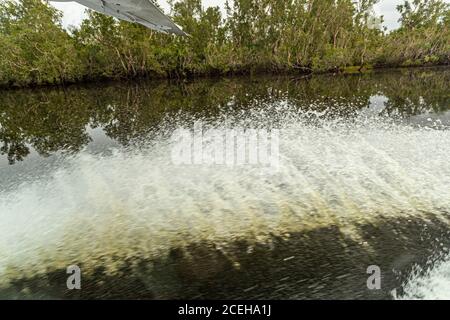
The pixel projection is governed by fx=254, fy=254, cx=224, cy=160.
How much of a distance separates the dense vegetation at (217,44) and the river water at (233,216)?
29955 millimetres

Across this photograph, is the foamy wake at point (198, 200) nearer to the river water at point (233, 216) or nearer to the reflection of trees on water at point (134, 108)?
the river water at point (233, 216)

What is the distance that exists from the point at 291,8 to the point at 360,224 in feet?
161

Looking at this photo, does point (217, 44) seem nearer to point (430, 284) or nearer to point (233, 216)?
point (233, 216)

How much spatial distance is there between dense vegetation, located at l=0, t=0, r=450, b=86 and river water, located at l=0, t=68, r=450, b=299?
30.0 meters

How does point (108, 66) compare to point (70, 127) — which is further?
point (108, 66)

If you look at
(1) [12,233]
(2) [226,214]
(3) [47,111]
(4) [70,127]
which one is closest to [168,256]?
(2) [226,214]

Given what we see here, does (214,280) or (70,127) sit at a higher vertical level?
(70,127)

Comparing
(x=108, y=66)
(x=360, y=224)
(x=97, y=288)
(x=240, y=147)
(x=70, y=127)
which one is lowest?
(x=97, y=288)

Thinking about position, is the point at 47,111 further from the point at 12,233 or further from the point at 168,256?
the point at 168,256

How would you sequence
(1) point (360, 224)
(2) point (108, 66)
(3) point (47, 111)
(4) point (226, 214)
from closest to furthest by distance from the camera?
(1) point (360, 224) < (4) point (226, 214) < (3) point (47, 111) < (2) point (108, 66)

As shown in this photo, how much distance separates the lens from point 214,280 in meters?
5.57

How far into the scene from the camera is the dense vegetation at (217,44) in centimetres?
3738

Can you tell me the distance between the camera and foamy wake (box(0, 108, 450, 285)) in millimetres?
6637

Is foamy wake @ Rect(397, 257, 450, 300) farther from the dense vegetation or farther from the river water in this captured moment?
the dense vegetation
